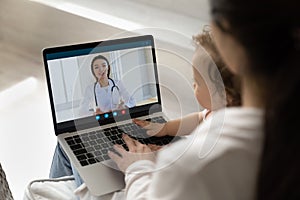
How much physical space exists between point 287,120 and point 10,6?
2349 millimetres

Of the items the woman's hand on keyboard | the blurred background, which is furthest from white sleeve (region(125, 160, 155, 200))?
the blurred background

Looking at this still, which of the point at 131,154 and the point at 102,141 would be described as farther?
the point at 102,141

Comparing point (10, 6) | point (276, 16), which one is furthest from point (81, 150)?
point (10, 6)

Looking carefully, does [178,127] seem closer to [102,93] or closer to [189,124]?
[189,124]

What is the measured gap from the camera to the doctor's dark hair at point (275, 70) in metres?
0.59

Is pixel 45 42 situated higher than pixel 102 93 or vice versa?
pixel 45 42

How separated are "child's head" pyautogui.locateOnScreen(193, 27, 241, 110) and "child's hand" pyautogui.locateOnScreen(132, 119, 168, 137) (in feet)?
0.42

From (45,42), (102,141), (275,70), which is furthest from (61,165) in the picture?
(45,42)

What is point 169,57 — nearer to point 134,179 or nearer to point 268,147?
point 134,179

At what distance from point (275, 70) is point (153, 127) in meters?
0.70

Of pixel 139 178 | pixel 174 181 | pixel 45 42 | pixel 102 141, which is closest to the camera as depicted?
pixel 174 181

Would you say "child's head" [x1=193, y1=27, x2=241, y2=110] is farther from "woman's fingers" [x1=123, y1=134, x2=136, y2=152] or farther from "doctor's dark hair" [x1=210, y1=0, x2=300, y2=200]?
"doctor's dark hair" [x1=210, y1=0, x2=300, y2=200]

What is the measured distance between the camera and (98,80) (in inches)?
50.5

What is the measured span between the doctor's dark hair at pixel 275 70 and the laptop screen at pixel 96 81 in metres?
0.69
